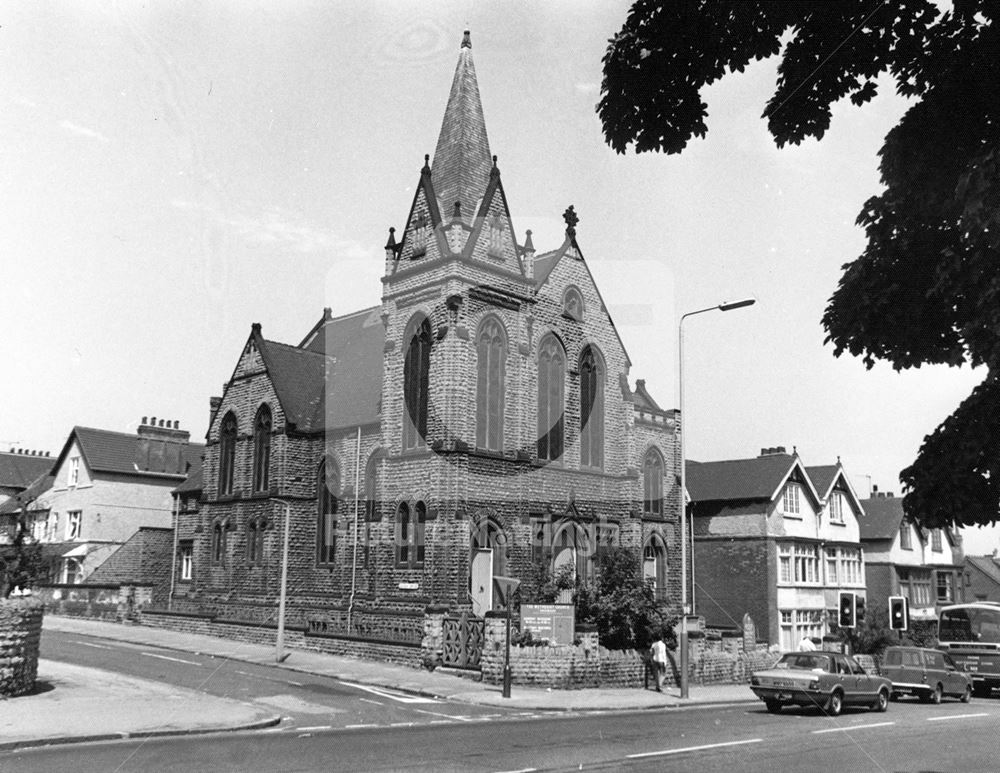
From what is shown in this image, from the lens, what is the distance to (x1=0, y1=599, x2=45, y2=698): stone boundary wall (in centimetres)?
1877

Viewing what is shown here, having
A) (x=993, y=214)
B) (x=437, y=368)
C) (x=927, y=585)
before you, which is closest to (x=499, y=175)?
(x=437, y=368)

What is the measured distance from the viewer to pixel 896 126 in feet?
18.5

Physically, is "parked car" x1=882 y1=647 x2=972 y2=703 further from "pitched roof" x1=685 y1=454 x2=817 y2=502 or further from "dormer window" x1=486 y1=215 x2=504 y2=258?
"dormer window" x1=486 y1=215 x2=504 y2=258

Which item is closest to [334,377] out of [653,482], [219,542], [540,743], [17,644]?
[219,542]

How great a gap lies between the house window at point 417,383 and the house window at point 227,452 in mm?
11740

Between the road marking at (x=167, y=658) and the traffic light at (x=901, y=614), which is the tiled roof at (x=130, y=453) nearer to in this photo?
the road marking at (x=167, y=658)

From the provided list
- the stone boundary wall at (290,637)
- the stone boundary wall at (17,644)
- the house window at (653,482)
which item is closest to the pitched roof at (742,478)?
the house window at (653,482)

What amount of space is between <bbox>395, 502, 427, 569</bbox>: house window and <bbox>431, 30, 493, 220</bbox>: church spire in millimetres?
11447

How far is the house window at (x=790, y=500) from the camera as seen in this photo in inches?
1899

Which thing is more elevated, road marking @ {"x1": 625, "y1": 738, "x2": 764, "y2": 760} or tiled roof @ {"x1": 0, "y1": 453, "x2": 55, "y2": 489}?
tiled roof @ {"x1": 0, "y1": 453, "x2": 55, "y2": 489}

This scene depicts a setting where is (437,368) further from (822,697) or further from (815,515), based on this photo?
(815,515)

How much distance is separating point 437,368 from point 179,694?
16167 mm

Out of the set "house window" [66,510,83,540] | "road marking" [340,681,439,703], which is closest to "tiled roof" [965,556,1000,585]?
"house window" [66,510,83,540]

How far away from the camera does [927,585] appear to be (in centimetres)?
5866
